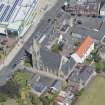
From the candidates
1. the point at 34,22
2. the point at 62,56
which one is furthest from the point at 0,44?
the point at 62,56

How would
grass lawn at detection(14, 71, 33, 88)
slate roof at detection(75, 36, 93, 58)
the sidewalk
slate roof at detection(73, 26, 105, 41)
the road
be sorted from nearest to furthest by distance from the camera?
grass lawn at detection(14, 71, 33, 88), the road, slate roof at detection(75, 36, 93, 58), the sidewalk, slate roof at detection(73, 26, 105, 41)

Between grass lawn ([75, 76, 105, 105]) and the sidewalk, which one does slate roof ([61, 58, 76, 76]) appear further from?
the sidewalk

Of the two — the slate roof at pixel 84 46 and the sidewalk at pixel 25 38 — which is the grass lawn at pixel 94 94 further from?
the sidewalk at pixel 25 38

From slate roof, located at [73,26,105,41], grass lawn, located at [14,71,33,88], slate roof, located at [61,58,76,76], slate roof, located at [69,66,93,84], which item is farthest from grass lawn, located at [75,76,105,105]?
slate roof, located at [73,26,105,41]

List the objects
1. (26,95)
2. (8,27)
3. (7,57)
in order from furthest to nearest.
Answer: (8,27)
(7,57)
(26,95)

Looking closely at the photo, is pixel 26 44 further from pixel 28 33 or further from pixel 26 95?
pixel 26 95

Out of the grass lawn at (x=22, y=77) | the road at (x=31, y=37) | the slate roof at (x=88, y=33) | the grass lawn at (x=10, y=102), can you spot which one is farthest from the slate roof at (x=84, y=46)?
the grass lawn at (x=10, y=102)

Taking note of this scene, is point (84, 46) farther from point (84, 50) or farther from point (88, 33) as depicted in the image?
point (88, 33)
